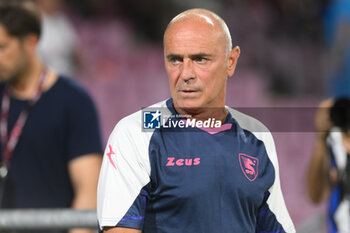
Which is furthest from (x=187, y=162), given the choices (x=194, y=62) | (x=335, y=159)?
(x=335, y=159)

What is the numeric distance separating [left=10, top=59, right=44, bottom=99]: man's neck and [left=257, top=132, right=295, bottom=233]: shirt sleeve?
6.17 feet

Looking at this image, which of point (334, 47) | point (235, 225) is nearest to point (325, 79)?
point (334, 47)

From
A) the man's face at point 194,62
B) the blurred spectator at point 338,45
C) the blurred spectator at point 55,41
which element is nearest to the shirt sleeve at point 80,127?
the man's face at point 194,62

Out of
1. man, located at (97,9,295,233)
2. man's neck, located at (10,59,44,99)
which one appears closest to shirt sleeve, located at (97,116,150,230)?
man, located at (97,9,295,233)

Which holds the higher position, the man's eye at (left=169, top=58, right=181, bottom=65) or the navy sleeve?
the man's eye at (left=169, top=58, right=181, bottom=65)

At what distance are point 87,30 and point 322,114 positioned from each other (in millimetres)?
5294

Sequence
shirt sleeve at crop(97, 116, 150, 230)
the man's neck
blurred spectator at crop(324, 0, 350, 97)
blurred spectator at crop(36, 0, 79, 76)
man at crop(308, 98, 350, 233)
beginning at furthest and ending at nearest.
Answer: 1. blurred spectator at crop(324, 0, 350, 97)
2. blurred spectator at crop(36, 0, 79, 76)
3. man at crop(308, 98, 350, 233)
4. the man's neck
5. shirt sleeve at crop(97, 116, 150, 230)

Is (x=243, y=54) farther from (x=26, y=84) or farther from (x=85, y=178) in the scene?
(x=85, y=178)

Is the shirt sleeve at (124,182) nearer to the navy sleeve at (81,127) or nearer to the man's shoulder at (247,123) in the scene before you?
the man's shoulder at (247,123)

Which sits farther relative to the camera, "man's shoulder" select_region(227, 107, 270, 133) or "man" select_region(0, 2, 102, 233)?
"man" select_region(0, 2, 102, 233)

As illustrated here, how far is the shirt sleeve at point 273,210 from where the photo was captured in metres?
1.98

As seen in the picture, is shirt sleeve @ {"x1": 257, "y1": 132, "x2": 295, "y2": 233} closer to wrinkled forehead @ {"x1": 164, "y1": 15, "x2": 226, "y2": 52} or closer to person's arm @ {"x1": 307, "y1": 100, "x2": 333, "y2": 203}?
wrinkled forehead @ {"x1": 164, "y1": 15, "x2": 226, "y2": 52}

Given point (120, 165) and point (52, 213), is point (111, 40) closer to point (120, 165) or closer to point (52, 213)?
point (52, 213)

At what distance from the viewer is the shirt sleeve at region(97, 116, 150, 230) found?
70.9 inches
